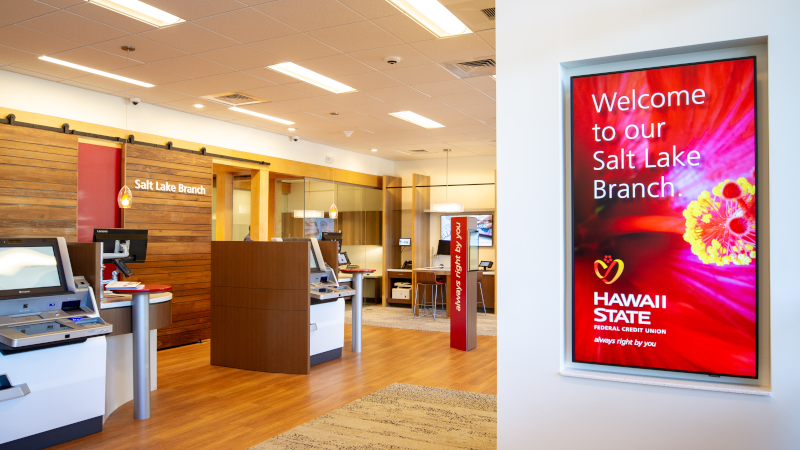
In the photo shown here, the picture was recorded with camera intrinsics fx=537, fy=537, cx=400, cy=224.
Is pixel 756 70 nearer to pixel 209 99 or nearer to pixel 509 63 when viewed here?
pixel 509 63

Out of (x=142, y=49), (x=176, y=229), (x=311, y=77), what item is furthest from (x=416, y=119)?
(x=142, y=49)

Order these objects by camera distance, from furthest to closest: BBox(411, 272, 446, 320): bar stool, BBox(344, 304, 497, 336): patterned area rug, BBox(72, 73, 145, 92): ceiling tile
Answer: BBox(411, 272, 446, 320): bar stool
BBox(344, 304, 497, 336): patterned area rug
BBox(72, 73, 145, 92): ceiling tile

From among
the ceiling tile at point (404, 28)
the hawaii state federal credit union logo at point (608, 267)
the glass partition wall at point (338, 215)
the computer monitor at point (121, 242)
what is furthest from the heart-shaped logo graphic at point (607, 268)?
the glass partition wall at point (338, 215)

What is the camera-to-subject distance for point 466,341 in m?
6.98

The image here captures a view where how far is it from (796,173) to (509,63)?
4.03ft

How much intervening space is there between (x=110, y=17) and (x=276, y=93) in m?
2.43

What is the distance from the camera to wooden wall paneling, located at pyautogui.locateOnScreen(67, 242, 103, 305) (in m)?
4.20

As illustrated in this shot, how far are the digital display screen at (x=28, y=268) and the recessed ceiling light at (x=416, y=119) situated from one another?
498 centimetres

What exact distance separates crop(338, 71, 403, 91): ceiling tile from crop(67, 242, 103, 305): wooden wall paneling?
3.15 metres

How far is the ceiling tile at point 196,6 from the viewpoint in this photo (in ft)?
13.5

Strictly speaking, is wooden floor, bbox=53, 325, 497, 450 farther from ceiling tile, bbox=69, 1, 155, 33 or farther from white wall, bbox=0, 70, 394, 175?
ceiling tile, bbox=69, 1, 155, 33

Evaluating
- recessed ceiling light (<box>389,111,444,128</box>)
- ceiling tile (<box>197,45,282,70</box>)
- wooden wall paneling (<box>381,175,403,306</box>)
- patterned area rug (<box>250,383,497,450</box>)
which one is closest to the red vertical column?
recessed ceiling light (<box>389,111,444,128</box>)

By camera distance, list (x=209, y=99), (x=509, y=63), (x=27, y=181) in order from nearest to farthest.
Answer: (x=509, y=63) < (x=27, y=181) < (x=209, y=99)

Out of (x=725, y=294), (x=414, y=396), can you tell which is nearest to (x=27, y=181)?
(x=414, y=396)
